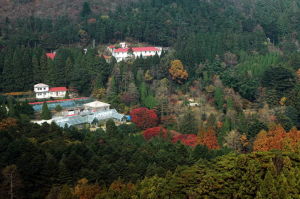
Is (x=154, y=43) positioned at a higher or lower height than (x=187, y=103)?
higher

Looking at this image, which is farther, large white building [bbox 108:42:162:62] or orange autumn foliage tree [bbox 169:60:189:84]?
large white building [bbox 108:42:162:62]

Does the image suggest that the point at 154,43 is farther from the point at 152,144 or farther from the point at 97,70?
the point at 152,144

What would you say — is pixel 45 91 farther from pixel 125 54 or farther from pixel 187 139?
pixel 187 139

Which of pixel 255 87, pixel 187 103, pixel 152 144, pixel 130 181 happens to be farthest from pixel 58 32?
pixel 130 181

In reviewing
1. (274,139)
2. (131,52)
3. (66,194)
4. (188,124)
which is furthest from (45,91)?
(66,194)

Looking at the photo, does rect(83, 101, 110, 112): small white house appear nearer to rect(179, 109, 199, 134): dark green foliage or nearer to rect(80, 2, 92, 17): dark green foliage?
rect(179, 109, 199, 134): dark green foliage

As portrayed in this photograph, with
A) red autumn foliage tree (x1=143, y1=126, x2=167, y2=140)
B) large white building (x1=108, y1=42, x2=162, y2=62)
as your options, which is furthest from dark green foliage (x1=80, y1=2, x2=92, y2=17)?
red autumn foliage tree (x1=143, y1=126, x2=167, y2=140)

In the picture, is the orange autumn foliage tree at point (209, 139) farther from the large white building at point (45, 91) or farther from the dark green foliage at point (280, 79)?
the large white building at point (45, 91)
